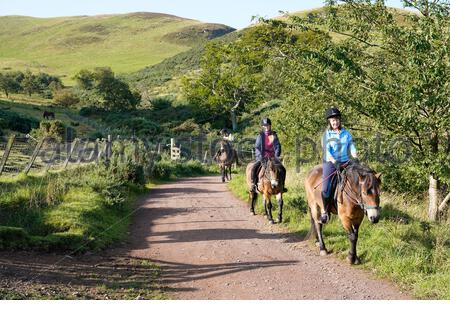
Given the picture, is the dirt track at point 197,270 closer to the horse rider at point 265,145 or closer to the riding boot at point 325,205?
the riding boot at point 325,205

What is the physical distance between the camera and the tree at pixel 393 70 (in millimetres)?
8752

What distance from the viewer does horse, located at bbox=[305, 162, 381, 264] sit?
7.20 meters

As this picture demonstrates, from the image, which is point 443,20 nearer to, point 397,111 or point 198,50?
point 397,111

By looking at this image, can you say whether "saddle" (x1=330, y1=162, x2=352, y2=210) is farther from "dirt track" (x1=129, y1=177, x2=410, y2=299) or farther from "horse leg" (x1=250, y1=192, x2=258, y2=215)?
"horse leg" (x1=250, y1=192, x2=258, y2=215)

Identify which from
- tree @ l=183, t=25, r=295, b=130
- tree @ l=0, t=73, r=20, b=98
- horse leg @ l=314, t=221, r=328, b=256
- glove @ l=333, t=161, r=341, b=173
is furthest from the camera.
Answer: tree @ l=0, t=73, r=20, b=98

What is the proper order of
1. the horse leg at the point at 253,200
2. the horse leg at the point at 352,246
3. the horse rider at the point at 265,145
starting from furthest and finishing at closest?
the horse leg at the point at 253,200, the horse rider at the point at 265,145, the horse leg at the point at 352,246

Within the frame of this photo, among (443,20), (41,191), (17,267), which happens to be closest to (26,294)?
(17,267)

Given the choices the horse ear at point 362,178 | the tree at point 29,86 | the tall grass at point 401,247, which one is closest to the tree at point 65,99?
the tree at point 29,86

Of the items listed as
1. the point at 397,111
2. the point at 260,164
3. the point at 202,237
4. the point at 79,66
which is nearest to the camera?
the point at 397,111

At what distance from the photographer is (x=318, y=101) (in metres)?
12.0

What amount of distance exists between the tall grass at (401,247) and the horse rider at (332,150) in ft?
3.55

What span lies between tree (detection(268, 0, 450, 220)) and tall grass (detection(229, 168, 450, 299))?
1.33 meters

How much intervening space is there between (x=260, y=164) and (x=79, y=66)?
443 feet

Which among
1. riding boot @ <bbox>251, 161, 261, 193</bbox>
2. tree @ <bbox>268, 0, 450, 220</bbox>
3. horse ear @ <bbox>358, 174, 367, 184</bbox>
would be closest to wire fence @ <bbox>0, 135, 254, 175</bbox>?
riding boot @ <bbox>251, 161, 261, 193</bbox>
